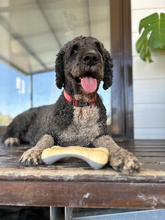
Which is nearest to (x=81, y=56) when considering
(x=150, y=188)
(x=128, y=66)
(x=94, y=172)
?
(x=94, y=172)

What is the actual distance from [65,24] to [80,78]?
167 cm

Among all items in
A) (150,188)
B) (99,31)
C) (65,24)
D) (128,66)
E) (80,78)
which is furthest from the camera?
(65,24)

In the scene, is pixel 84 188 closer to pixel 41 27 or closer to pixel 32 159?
pixel 32 159

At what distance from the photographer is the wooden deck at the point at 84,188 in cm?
95

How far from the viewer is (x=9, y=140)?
6.44 ft

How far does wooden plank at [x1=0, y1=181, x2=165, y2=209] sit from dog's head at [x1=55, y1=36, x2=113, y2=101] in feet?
1.89

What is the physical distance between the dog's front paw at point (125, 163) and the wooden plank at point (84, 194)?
62 mm

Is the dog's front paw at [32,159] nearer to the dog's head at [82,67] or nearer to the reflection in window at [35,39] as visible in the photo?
the dog's head at [82,67]

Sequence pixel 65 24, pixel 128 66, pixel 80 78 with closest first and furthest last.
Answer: pixel 80 78
pixel 128 66
pixel 65 24

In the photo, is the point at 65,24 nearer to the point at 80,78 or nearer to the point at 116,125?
the point at 116,125

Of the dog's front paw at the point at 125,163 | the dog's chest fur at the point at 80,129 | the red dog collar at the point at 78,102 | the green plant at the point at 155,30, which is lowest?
the dog's front paw at the point at 125,163

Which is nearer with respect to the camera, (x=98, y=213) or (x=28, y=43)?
(x=98, y=213)

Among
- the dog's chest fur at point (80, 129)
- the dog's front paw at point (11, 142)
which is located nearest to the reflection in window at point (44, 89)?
the dog's front paw at point (11, 142)

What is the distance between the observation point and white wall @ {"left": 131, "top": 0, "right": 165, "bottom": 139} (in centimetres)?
237
